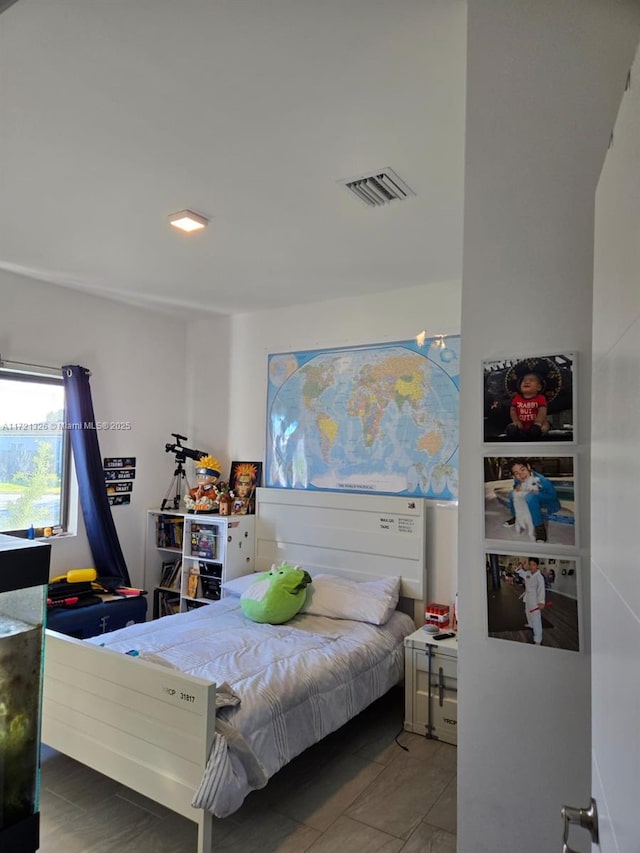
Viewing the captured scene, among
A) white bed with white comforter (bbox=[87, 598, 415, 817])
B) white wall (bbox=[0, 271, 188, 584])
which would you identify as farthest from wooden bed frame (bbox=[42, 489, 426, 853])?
white wall (bbox=[0, 271, 188, 584])

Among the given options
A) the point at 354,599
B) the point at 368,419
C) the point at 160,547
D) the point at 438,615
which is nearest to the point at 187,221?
the point at 368,419

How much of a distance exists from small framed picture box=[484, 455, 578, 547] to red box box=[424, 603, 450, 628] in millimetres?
2030

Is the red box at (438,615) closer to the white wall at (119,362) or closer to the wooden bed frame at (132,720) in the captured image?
the wooden bed frame at (132,720)

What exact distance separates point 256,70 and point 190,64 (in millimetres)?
198

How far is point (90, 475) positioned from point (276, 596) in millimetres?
1626

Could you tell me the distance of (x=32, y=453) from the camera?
3.78m

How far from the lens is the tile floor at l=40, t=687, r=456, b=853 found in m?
2.10

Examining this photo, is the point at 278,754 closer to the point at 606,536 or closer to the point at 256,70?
the point at 606,536

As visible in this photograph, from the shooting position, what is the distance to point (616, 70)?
126 centimetres

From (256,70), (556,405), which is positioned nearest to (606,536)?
(556,405)

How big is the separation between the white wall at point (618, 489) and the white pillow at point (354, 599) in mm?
2551

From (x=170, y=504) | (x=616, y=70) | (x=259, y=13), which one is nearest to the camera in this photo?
(x=616, y=70)

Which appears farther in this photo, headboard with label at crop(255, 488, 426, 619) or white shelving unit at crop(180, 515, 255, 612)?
white shelving unit at crop(180, 515, 255, 612)

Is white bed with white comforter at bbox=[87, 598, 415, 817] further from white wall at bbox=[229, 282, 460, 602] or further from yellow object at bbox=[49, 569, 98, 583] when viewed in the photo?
yellow object at bbox=[49, 569, 98, 583]
